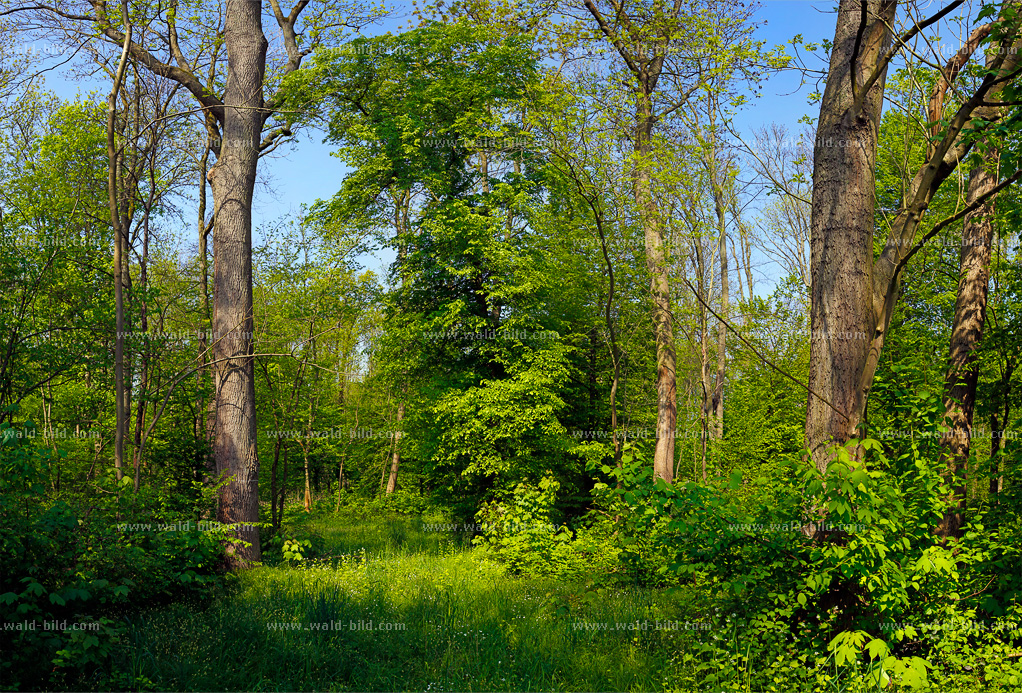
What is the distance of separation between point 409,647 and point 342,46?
44.0 ft

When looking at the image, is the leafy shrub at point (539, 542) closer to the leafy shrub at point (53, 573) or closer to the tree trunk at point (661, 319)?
Result: the tree trunk at point (661, 319)

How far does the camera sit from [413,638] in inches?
246

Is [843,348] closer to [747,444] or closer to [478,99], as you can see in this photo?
[478,99]

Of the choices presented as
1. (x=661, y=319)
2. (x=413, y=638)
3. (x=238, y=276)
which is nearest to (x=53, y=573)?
(x=413, y=638)

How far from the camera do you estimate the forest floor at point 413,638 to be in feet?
17.3

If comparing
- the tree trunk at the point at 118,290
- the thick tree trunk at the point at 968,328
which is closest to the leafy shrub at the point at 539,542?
the thick tree trunk at the point at 968,328

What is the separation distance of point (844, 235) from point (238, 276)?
→ 8.96 meters

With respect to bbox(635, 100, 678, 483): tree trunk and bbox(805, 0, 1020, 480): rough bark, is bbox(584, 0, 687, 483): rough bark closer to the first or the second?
bbox(635, 100, 678, 483): tree trunk

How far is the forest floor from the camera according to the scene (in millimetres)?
5277

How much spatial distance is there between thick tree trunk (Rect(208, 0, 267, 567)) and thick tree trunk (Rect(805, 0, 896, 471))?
26.0 ft

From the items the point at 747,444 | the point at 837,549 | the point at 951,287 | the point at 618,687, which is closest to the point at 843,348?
the point at 837,549

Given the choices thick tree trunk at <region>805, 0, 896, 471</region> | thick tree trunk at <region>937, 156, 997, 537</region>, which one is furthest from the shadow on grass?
thick tree trunk at <region>937, 156, 997, 537</region>

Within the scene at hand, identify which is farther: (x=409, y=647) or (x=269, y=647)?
(x=409, y=647)

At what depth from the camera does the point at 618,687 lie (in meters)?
5.39
